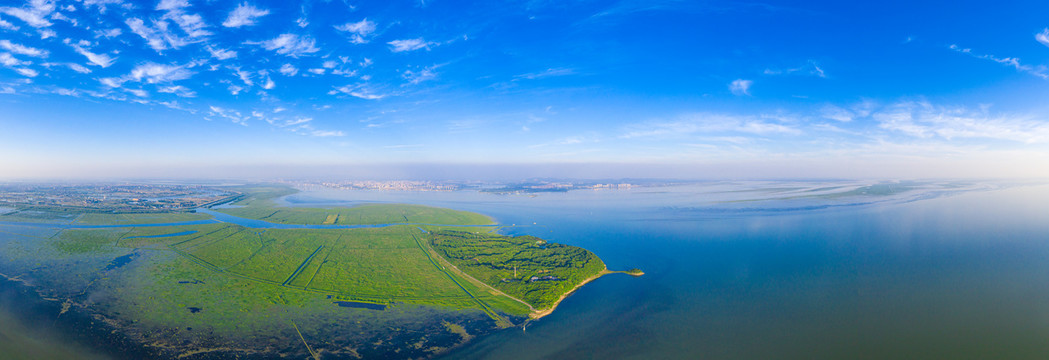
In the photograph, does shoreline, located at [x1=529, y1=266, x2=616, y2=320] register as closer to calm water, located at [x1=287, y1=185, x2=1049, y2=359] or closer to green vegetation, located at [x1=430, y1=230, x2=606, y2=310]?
green vegetation, located at [x1=430, y1=230, x2=606, y2=310]

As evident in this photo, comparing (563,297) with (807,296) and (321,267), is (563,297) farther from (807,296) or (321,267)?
(321,267)

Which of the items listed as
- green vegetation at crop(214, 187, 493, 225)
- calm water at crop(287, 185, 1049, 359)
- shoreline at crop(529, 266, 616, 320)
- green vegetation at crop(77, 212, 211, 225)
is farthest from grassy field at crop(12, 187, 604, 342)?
green vegetation at crop(214, 187, 493, 225)

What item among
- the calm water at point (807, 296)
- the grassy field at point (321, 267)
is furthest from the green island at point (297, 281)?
the calm water at point (807, 296)

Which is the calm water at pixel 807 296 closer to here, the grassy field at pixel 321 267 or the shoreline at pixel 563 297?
the shoreline at pixel 563 297

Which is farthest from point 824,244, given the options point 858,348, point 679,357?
point 679,357

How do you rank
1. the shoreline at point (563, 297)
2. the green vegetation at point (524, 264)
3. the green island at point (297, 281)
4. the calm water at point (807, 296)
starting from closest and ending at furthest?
1. the calm water at point (807, 296)
2. the green island at point (297, 281)
3. the shoreline at point (563, 297)
4. the green vegetation at point (524, 264)

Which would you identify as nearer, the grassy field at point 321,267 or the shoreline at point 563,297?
the shoreline at point 563,297

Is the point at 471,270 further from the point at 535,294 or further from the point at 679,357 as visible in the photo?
the point at 679,357
